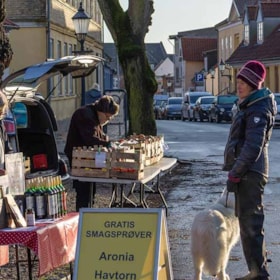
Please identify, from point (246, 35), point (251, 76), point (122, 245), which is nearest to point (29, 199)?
point (122, 245)

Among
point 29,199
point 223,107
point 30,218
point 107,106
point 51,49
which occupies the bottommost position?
point 223,107

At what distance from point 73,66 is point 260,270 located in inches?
136

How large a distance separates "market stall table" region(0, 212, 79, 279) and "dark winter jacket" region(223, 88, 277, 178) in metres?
1.48

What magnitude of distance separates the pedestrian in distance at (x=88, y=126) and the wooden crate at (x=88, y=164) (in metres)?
0.61

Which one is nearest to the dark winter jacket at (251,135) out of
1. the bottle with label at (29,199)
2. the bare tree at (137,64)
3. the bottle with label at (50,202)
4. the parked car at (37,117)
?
the bottle with label at (50,202)

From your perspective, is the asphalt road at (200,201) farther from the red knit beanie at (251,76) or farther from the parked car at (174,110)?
the parked car at (174,110)

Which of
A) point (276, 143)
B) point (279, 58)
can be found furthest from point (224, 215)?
point (279, 58)

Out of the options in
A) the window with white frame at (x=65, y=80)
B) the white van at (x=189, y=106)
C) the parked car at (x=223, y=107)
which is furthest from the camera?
the white van at (x=189, y=106)

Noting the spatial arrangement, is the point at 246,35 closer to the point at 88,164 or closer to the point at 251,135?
the point at 88,164

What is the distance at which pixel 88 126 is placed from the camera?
10.5 metres

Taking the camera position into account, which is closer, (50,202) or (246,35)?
(50,202)

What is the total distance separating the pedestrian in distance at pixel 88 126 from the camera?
1040 centimetres

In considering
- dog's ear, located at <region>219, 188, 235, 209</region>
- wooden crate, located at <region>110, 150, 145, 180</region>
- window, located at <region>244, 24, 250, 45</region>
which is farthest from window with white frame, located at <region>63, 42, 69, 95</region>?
dog's ear, located at <region>219, 188, 235, 209</region>

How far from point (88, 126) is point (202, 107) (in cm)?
4226
